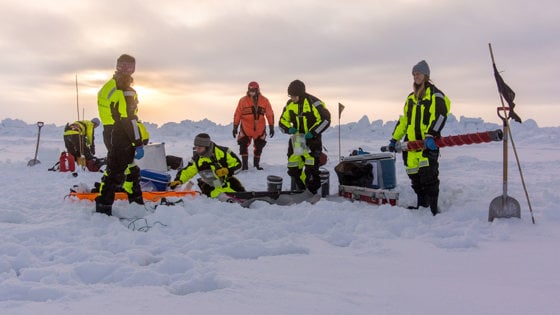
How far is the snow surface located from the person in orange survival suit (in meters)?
5.65

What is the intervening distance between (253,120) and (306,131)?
189 inches

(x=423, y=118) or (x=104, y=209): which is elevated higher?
(x=423, y=118)

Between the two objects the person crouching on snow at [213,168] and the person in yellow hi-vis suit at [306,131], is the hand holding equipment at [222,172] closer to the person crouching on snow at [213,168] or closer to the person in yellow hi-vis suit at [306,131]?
the person crouching on snow at [213,168]

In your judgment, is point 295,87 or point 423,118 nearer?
point 423,118

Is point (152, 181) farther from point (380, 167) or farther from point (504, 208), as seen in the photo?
point (504, 208)

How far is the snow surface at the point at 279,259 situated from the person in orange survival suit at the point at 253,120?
5648 mm

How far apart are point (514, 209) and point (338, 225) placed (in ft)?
6.29

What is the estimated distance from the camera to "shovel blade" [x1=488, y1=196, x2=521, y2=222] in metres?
5.44

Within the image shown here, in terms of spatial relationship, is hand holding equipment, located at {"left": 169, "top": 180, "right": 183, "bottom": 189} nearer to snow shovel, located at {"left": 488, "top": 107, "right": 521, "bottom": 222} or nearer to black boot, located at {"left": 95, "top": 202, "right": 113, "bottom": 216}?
black boot, located at {"left": 95, "top": 202, "right": 113, "bottom": 216}

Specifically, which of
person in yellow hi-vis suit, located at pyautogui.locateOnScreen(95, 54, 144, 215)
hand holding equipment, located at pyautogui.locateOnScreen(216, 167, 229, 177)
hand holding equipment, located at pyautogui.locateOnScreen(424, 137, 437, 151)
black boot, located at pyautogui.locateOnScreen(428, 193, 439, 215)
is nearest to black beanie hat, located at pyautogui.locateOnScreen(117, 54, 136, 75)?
person in yellow hi-vis suit, located at pyautogui.locateOnScreen(95, 54, 144, 215)

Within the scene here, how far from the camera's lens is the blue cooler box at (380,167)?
296 inches

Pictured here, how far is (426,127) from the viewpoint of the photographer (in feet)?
20.2

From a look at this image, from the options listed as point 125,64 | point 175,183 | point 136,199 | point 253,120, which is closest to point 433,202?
point 175,183

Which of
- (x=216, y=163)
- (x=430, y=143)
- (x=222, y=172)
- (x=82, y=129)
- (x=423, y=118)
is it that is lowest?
(x=222, y=172)
